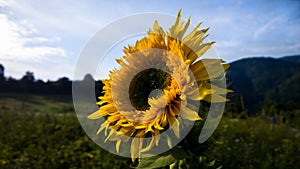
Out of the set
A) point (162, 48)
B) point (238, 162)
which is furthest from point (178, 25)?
point (238, 162)

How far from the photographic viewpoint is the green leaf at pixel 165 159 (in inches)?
28.4

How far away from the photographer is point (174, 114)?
759mm

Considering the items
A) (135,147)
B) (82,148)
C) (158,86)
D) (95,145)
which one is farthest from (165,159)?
(82,148)

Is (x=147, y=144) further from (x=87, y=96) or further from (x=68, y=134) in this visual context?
(x=68, y=134)

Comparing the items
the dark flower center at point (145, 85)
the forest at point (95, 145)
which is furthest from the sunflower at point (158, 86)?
the forest at point (95, 145)

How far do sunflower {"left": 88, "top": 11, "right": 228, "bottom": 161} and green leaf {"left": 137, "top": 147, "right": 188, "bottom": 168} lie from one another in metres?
0.03

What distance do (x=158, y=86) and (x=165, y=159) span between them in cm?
25

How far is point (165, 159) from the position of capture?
726 millimetres

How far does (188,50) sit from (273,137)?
122 inches

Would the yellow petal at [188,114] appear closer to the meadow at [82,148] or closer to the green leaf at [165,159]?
the green leaf at [165,159]

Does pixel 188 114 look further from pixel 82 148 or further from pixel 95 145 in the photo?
pixel 82 148

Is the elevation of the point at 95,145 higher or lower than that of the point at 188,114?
lower

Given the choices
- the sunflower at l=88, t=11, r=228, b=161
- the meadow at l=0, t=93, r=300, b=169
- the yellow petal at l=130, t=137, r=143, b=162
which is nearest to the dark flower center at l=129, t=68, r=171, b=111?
the sunflower at l=88, t=11, r=228, b=161

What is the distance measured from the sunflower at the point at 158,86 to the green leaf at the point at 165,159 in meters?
0.03
